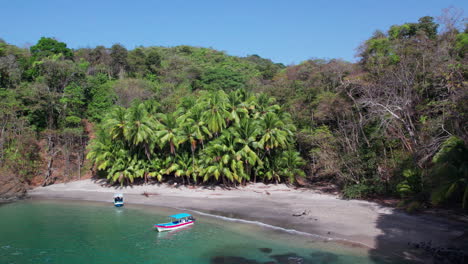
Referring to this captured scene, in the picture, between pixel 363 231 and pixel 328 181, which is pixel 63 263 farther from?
pixel 328 181

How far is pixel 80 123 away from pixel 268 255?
33.2m

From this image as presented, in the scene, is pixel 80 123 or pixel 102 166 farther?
pixel 80 123

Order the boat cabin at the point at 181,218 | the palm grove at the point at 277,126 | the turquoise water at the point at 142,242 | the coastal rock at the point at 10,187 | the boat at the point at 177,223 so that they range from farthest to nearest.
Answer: the coastal rock at the point at 10,187
the palm grove at the point at 277,126
the boat cabin at the point at 181,218
the boat at the point at 177,223
the turquoise water at the point at 142,242

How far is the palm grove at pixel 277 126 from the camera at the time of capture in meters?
20.9

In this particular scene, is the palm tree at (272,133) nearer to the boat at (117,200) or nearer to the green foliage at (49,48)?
the boat at (117,200)

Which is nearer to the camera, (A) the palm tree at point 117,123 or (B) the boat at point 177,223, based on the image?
(B) the boat at point 177,223

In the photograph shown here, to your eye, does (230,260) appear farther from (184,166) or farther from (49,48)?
(49,48)

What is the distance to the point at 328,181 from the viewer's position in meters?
30.6

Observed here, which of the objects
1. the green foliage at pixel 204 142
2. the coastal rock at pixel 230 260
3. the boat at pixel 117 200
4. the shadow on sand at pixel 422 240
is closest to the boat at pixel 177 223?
the coastal rock at pixel 230 260

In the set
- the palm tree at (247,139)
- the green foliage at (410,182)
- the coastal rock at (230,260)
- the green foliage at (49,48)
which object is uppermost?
the green foliage at (49,48)

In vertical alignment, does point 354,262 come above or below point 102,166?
below

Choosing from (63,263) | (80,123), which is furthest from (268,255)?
(80,123)

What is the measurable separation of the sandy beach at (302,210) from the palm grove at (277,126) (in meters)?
1.41

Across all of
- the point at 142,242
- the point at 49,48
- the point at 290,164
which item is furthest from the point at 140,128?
the point at 49,48
